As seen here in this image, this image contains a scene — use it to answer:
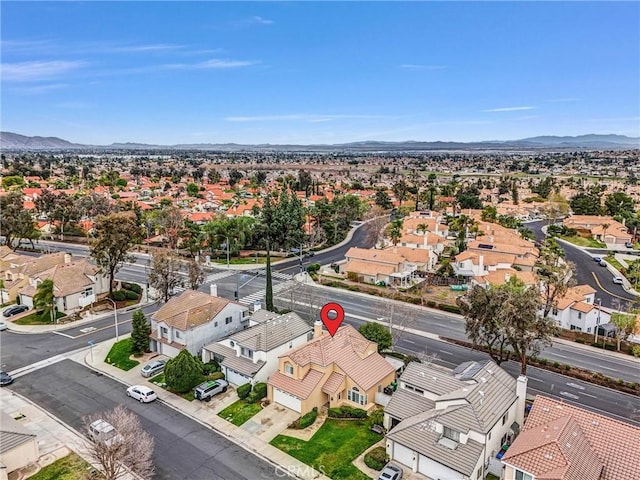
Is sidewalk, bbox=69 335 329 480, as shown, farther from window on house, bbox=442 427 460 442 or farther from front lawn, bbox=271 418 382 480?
window on house, bbox=442 427 460 442

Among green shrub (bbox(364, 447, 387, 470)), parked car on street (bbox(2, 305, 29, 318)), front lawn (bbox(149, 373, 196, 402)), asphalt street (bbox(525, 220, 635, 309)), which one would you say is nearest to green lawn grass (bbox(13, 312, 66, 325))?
parked car on street (bbox(2, 305, 29, 318))

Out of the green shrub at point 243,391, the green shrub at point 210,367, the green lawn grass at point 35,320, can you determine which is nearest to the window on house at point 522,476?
the green shrub at point 243,391

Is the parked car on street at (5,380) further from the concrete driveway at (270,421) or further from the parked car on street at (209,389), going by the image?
the concrete driveway at (270,421)

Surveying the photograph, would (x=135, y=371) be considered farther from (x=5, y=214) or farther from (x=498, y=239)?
(x=498, y=239)

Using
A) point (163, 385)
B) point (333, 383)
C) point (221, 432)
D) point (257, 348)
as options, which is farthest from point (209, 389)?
point (333, 383)

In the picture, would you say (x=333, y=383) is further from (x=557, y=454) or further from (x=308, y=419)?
(x=557, y=454)
